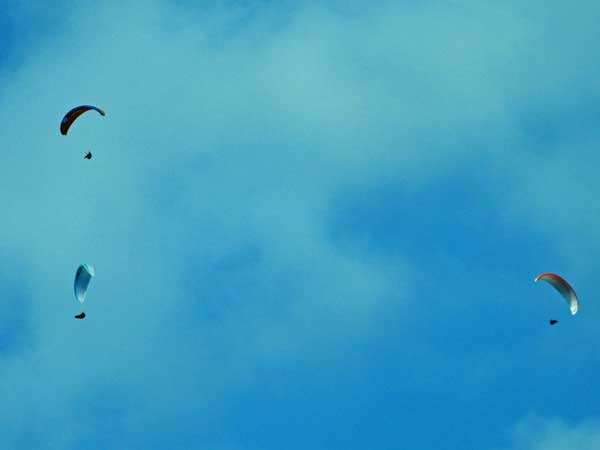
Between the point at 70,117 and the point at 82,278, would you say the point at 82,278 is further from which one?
the point at 70,117

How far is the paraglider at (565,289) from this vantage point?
78.3 m

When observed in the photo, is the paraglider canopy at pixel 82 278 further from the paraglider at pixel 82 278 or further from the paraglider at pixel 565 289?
the paraglider at pixel 565 289

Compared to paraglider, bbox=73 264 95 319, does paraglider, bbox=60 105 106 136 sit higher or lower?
higher

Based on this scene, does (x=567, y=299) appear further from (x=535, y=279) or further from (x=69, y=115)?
(x=69, y=115)

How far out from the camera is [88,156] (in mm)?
84312

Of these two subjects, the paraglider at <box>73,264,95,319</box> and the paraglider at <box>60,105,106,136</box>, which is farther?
the paraglider at <box>60,105,106,136</box>

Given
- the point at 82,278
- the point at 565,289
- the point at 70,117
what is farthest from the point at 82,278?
the point at 565,289

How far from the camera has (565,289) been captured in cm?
7944

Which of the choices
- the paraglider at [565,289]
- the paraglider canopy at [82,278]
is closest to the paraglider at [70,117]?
the paraglider canopy at [82,278]

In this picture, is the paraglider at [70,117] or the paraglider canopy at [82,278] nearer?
the paraglider canopy at [82,278]

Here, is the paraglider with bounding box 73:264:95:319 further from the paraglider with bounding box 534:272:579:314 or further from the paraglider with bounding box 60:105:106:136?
the paraglider with bounding box 534:272:579:314

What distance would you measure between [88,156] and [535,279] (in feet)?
115

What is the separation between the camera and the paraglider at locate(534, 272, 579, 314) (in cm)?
7831

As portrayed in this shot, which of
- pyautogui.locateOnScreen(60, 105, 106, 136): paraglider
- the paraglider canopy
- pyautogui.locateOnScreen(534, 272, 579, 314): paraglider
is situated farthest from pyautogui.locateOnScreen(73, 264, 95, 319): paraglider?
pyautogui.locateOnScreen(534, 272, 579, 314): paraglider
